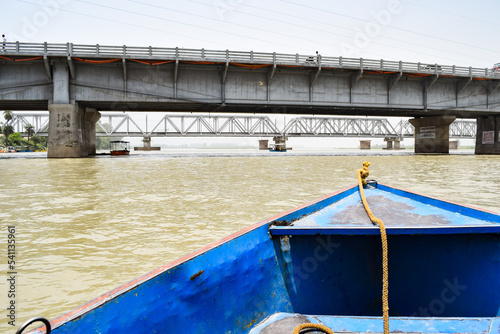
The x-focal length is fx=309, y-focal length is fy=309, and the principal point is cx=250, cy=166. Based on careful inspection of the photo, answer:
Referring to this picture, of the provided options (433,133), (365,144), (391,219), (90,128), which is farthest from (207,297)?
(365,144)

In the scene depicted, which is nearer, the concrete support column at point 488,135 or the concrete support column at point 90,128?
the concrete support column at point 90,128

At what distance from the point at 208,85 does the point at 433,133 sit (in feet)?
90.3

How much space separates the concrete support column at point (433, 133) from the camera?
1400 inches

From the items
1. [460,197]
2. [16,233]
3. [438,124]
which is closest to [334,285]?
[16,233]

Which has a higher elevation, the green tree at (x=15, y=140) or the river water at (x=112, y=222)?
the green tree at (x=15, y=140)

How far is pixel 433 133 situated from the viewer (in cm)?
3688

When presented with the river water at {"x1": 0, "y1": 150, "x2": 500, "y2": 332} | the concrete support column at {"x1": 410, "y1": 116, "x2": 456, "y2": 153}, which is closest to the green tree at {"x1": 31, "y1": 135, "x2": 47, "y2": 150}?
the river water at {"x1": 0, "y1": 150, "x2": 500, "y2": 332}

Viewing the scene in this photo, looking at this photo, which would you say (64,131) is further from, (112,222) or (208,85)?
(112,222)

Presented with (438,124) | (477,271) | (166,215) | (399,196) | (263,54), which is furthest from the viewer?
(438,124)

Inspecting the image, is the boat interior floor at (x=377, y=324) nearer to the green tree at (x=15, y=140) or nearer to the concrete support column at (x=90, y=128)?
the concrete support column at (x=90, y=128)

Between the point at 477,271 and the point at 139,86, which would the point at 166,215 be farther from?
the point at 139,86

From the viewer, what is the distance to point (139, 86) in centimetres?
2578

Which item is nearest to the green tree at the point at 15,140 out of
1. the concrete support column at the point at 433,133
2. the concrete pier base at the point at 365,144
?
the concrete support column at the point at 433,133

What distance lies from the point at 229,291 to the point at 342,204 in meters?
2.60
